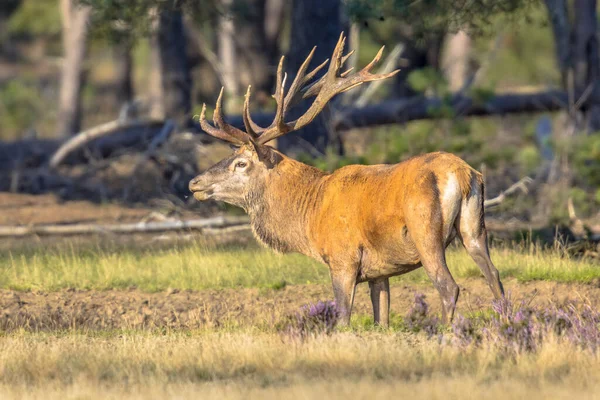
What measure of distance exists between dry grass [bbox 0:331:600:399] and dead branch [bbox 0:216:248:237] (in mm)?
6365

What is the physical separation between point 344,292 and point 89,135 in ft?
36.6

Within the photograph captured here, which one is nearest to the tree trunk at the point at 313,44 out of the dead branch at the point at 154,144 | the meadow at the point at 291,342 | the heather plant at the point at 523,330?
the dead branch at the point at 154,144

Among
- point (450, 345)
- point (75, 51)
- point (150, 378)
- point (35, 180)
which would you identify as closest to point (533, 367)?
point (450, 345)

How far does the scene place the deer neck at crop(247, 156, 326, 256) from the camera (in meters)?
11.0

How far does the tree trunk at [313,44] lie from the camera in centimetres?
1802

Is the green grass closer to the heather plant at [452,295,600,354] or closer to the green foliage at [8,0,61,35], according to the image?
the heather plant at [452,295,600,354]

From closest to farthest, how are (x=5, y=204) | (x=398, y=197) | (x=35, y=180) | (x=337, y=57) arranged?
(x=398, y=197) → (x=337, y=57) → (x=5, y=204) → (x=35, y=180)

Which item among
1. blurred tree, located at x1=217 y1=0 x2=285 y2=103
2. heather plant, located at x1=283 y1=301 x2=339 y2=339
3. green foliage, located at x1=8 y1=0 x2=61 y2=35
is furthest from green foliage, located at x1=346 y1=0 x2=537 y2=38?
green foliage, located at x1=8 y1=0 x2=61 y2=35

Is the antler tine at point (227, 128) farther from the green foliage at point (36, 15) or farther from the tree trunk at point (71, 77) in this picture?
the green foliage at point (36, 15)

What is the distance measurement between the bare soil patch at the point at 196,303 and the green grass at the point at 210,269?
0.16 metres

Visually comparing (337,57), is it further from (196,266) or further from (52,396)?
(52,396)

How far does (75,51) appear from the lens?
94.7 feet

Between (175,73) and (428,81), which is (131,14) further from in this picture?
(175,73)

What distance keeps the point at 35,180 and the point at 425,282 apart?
10300 millimetres
